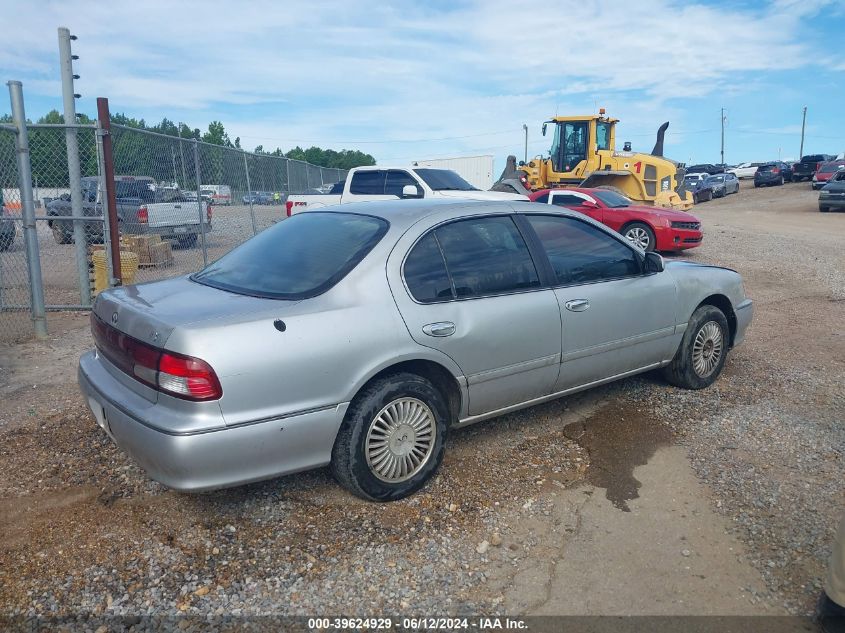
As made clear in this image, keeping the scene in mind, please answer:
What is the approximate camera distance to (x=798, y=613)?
110 inches

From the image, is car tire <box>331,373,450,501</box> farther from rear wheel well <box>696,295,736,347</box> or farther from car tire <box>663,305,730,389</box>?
rear wheel well <box>696,295,736,347</box>

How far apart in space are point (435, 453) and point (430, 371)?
453 millimetres

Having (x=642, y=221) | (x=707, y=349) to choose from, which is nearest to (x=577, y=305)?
(x=707, y=349)

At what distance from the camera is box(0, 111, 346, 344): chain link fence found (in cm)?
734

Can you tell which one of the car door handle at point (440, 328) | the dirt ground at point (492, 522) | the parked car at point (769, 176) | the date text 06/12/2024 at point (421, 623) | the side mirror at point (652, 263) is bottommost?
the date text 06/12/2024 at point (421, 623)

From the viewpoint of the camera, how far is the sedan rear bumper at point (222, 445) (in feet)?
9.73

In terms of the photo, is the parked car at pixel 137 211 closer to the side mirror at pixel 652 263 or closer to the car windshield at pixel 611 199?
the side mirror at pixel 652 263

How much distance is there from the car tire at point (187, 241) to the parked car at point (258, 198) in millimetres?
2021

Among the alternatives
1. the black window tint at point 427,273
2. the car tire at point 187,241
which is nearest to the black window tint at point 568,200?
the car tire at point 187,241

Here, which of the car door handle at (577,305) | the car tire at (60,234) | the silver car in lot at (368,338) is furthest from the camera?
the car tire at (60,234)

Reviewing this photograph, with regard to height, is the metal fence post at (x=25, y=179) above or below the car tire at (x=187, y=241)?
above

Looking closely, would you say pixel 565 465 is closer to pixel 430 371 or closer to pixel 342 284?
pixel 430 371

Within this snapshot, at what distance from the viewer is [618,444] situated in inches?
174

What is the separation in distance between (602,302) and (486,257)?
93 centimetres
